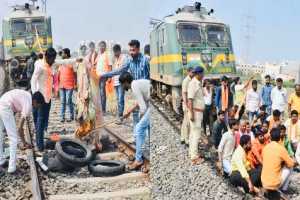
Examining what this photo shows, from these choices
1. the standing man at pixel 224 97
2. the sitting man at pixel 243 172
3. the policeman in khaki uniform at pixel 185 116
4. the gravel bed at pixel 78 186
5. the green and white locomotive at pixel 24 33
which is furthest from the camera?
the green and white locomotive at pixel 24 33

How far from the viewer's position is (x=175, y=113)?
41.8ft

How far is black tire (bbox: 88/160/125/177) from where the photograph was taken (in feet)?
20.9

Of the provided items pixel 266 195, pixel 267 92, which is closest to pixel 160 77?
pixel 267 92

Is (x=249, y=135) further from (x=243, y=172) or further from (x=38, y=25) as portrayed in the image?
(x=38, y=25)

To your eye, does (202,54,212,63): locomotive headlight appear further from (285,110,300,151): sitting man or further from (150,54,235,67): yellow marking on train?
(285,110,300,151): sitting man

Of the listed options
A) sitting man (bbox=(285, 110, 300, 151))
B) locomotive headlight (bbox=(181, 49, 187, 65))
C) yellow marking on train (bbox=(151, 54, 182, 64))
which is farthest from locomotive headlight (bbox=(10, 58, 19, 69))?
sitting man (bbox=(285, 110, 300, 151))

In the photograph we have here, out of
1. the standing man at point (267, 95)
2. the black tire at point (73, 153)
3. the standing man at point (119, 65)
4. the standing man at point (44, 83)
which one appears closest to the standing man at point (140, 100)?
the black tire at point (73, 153)

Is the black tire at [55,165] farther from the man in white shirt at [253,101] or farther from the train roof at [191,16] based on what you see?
the train roof at [191,16]

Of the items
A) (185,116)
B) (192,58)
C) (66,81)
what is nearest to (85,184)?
(185,116)

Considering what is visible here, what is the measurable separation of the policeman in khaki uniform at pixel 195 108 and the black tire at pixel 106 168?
169cm

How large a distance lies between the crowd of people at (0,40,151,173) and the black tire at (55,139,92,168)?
0.36 m

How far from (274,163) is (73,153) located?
2.92m

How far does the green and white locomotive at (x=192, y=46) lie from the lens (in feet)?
42.1

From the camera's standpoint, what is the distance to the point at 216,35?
44.7 feet
